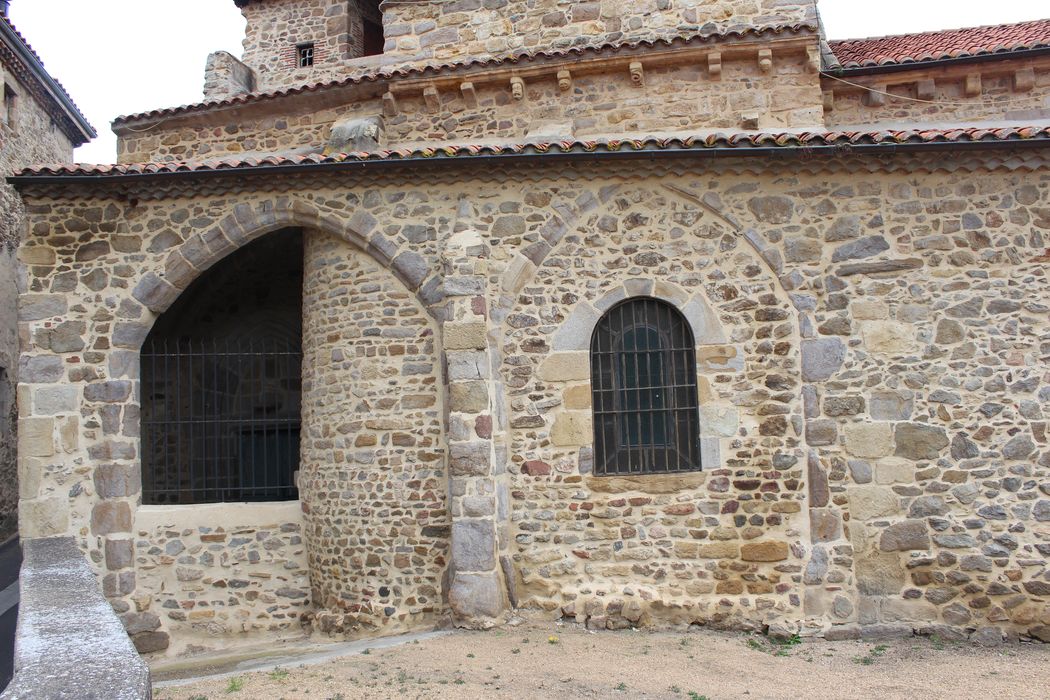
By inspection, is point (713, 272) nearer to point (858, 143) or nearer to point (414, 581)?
point (858, 143)

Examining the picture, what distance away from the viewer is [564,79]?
10188 millimetres

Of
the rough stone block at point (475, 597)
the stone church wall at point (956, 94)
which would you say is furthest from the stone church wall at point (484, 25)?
the rough stone block at point (475, 597)

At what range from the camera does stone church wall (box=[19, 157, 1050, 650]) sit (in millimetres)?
7434

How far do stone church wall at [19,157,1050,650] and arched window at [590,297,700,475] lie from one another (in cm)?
16

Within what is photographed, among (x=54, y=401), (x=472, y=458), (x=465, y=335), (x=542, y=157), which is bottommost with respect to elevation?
(x=472, y=458)

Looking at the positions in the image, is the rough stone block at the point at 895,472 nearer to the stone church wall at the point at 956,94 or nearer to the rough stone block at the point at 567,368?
the rough stone block at the point at 567,368

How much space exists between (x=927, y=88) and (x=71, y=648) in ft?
32.3

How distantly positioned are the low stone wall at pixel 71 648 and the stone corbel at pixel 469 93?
7026mm

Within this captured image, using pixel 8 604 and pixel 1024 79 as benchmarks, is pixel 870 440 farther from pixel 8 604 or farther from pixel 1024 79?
pixel 8 604

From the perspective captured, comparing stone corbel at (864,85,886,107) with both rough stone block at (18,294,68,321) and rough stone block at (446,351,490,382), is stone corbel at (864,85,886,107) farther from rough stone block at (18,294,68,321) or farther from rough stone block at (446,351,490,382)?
rough stone block at (18,294,68,321)

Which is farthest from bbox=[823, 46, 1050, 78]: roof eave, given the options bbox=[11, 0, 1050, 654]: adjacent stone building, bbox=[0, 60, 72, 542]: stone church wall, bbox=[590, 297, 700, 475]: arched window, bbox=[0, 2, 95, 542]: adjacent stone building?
bbox=[0, 2, 95, 542]: adjacent stone building

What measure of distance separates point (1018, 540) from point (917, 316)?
190 cm

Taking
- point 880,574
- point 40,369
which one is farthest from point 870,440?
point 40,369

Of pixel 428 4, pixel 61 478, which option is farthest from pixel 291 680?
pixel 428 4
